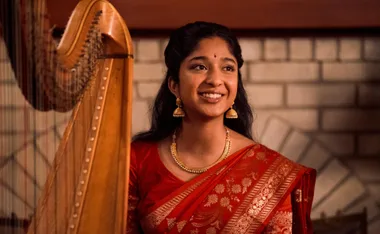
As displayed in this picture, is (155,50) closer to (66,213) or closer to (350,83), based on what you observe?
(350,83)

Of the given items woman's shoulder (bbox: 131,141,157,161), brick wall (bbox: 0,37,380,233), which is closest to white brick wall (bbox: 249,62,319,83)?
brick wall (bbox: 0,37,380,233)

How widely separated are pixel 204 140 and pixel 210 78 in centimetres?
17

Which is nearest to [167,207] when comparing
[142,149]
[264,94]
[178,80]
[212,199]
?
[212,199]

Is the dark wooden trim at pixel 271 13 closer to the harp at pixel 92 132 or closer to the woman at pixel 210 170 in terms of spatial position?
the woman at pixel 210 170

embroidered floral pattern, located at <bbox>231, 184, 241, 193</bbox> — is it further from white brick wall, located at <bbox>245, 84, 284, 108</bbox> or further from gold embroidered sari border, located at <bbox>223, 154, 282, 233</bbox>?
white brick wall, located at <bbox>245, 84, 284, 108</bbox>

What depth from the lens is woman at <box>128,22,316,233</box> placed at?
162cm

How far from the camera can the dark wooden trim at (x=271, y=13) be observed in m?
2.69

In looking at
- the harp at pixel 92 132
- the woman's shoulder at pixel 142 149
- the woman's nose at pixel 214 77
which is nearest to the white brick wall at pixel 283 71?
the woman's shoulder at pixel 142 149

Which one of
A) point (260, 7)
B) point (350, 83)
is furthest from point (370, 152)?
point (260, 7)

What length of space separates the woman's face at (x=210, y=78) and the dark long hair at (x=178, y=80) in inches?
0.8

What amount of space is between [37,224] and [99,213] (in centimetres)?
14

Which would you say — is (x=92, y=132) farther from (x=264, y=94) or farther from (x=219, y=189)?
(x=264, y=94)

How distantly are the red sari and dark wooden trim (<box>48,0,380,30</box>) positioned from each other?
1092mm

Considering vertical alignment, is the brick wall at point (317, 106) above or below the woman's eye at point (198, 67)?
below
